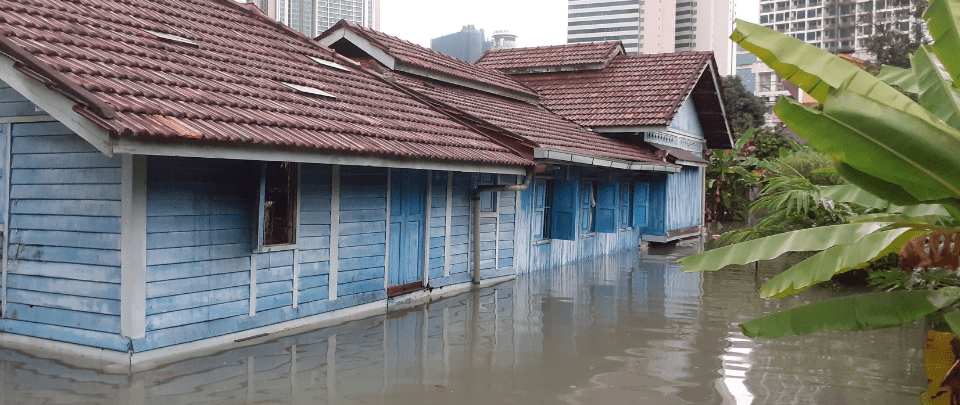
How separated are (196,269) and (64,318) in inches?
45.6

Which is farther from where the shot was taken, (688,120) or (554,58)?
(554,58)

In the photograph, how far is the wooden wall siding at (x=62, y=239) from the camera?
22.1 ft

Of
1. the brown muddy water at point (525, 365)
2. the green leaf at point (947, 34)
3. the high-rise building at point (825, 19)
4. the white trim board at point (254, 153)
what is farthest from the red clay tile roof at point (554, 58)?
the high-rise building at point (825, 19)

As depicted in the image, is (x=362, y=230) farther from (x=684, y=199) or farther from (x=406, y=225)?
(x=684, y=199)

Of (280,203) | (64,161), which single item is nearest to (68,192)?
(64,161)

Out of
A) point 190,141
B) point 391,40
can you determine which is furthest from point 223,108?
point 391,40

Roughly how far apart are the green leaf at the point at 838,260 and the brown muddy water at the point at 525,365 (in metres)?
2.40

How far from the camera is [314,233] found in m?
8.59

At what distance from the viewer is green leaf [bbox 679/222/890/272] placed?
3971 mm

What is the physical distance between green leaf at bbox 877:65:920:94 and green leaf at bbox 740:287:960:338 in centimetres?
131

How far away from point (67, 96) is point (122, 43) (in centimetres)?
216

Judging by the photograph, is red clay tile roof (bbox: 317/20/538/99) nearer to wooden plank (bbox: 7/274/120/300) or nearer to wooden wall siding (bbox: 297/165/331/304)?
wooden wall siding (bbox: 297/165/331/304)

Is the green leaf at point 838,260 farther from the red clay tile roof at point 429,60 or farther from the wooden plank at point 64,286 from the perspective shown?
the red clay tile roof at point 429,60

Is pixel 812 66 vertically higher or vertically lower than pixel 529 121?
lower
